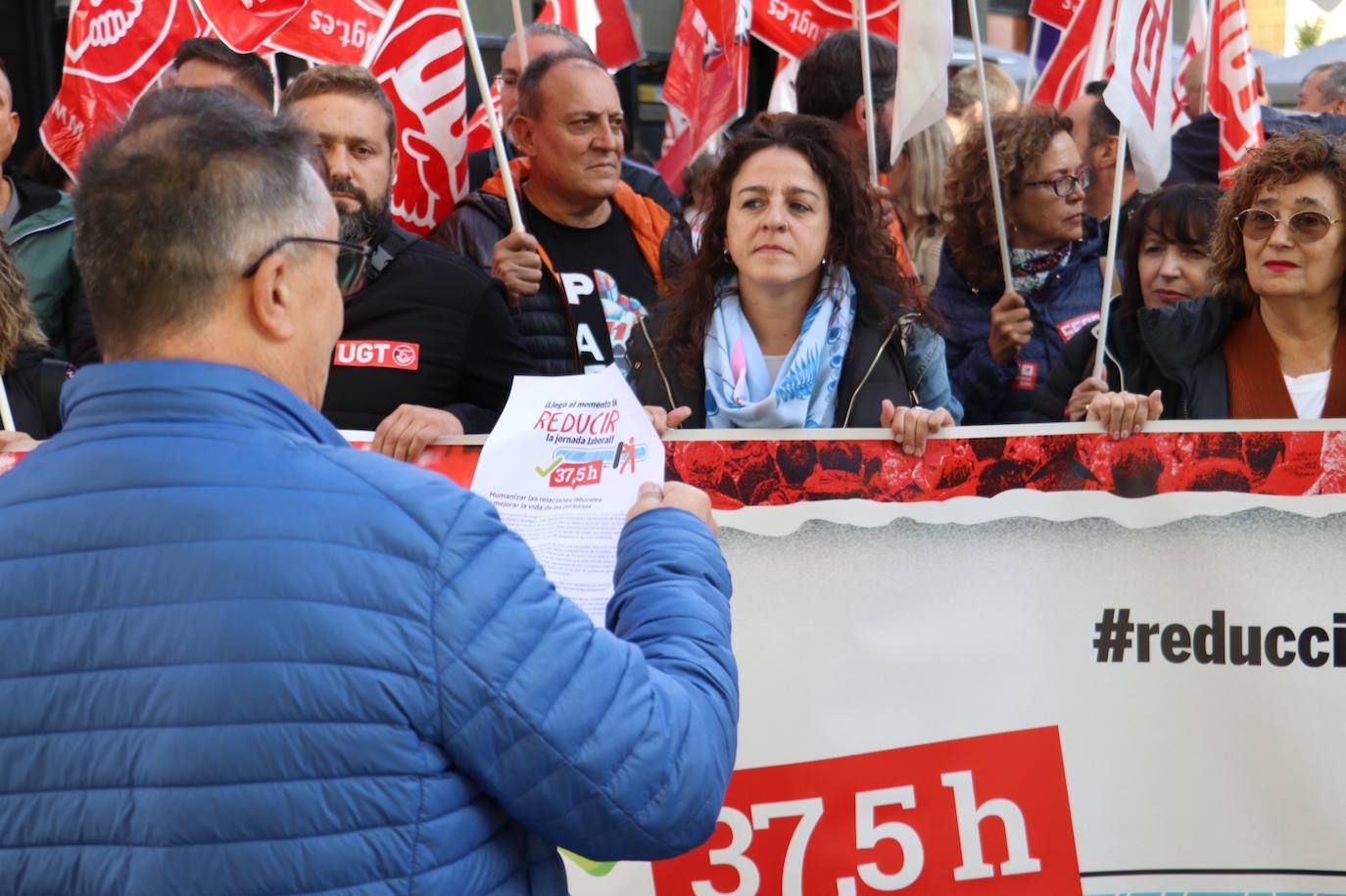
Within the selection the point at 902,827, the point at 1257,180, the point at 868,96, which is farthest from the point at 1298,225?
the point at 868,96

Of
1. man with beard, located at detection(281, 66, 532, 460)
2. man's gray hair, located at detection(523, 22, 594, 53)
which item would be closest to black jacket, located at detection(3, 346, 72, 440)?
man with beard, located at detection(281, 66, 532, 460)

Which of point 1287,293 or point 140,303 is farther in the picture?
point 1287,293

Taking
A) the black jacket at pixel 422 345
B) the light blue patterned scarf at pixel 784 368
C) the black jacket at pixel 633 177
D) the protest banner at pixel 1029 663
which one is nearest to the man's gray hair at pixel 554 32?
the black jacket at pixel 633 177

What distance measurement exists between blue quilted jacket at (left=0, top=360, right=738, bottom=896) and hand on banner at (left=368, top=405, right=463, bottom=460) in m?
1.36

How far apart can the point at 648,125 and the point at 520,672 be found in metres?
10.2

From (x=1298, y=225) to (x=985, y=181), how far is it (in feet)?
4.70

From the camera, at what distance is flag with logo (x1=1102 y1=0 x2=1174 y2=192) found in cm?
391

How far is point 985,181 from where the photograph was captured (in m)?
4.78

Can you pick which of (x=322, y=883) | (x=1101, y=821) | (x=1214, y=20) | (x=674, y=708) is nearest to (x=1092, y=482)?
(x=1101, y=821)

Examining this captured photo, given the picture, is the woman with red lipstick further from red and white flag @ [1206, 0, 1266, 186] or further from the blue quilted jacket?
the blue quilted jacket

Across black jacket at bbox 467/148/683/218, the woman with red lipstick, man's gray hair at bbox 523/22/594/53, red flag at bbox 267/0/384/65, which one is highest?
man's gray hair at bbox 523/22/594/53

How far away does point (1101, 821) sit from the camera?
280cm

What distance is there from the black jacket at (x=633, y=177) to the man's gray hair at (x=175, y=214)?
3.83 m

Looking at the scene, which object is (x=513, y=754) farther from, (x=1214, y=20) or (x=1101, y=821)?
(x=1214, y=20)
